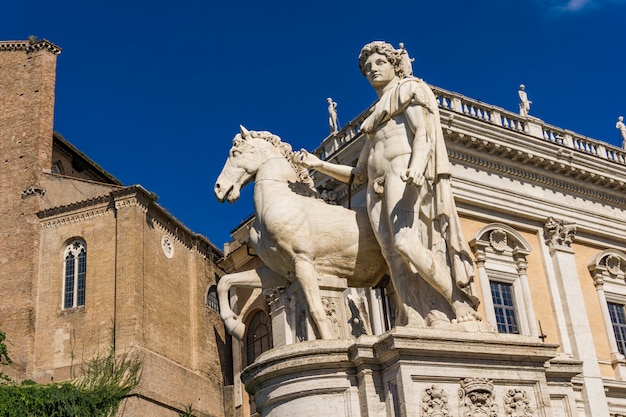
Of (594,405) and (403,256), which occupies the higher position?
(594,405)

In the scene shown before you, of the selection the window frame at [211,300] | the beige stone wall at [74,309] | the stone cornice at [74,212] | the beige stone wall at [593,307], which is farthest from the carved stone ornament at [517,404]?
the window frame at [211,300]

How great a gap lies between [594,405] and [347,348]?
21.2 metres

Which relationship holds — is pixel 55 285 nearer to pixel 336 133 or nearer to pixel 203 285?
pixel 203 285

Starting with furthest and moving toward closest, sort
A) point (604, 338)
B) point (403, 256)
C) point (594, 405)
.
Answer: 1. point (604, 338)
2. point (594, 405)
3. point (403, 256)

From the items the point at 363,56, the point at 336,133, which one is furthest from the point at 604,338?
the point at 363,56

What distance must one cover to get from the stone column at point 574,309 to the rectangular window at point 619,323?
1.46m

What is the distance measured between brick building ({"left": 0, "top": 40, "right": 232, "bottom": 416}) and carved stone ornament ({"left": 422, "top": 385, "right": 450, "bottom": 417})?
28369 millimetres

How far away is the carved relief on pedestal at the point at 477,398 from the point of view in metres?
7.58

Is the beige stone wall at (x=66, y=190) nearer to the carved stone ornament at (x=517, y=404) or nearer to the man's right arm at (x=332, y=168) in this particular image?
the man's right arm at (x=332, y=168)

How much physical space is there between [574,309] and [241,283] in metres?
21.8

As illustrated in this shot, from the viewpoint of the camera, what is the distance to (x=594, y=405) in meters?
26.8

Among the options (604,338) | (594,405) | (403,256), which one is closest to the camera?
(403,256)

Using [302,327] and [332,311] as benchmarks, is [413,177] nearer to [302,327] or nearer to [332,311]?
[332,311]

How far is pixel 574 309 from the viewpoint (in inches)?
1133
